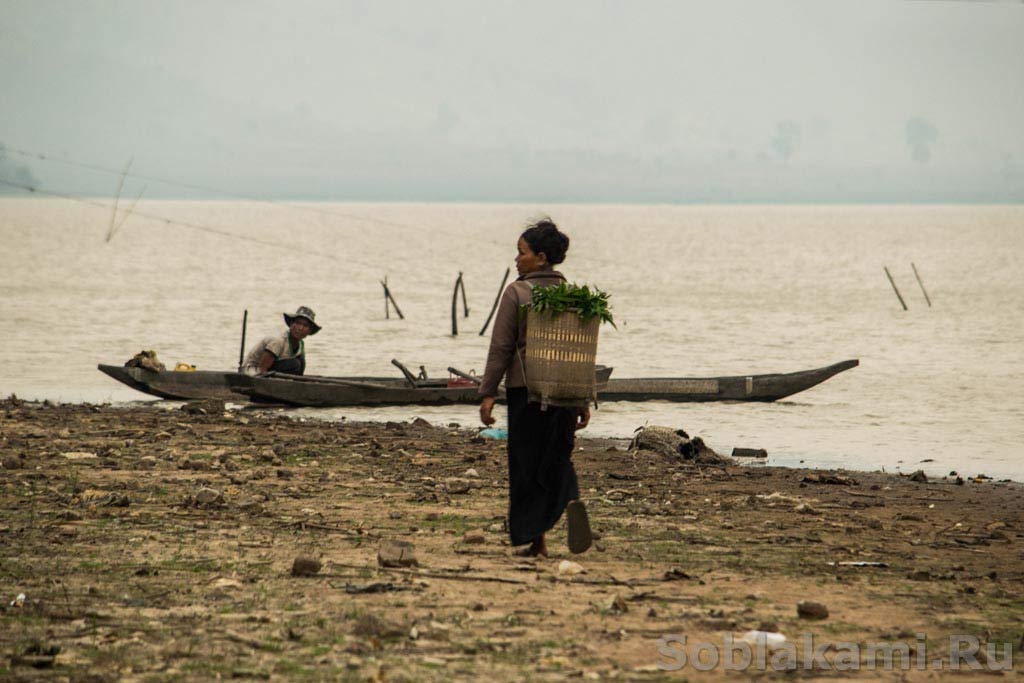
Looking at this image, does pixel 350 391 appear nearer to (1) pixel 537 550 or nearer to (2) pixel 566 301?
(1) pixel 537 550

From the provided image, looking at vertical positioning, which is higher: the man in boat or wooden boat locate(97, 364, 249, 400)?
the man in boat

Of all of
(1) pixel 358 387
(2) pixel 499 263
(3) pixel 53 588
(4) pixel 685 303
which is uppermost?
(2) pixel 499 263

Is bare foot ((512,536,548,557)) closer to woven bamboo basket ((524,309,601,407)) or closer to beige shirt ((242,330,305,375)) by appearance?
woven bamboo basket ((524,309,601,407))

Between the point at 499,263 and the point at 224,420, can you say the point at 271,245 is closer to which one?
the point at 499,263

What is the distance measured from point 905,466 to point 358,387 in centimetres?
661

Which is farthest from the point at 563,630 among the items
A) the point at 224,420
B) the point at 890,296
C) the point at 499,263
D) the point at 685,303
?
the point at 499,263

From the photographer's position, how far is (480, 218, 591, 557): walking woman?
6477 millimetres

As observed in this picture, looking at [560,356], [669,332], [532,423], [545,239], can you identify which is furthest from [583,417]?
[669,332]

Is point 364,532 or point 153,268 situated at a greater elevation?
point 153,268

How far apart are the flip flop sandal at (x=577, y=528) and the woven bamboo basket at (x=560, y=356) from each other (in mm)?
545

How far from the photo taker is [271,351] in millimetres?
14945

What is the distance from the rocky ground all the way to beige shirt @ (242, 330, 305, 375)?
15.3 feet

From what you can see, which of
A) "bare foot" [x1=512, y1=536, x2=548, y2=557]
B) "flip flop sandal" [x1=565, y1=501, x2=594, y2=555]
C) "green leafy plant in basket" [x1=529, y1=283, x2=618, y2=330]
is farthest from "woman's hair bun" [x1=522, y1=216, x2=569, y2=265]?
"bare foot" [x1=512, y1=536, x2=548, y2=557]

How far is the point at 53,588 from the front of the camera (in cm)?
579
